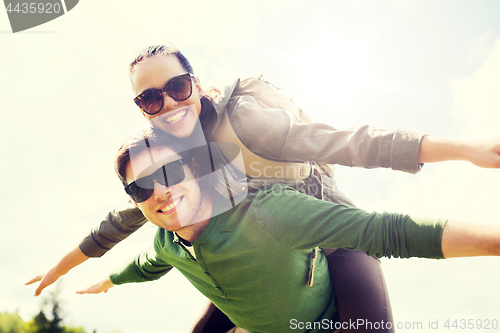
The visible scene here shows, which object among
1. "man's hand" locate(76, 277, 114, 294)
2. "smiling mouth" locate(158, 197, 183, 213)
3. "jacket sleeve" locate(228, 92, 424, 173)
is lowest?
"man's hand" locate(76, 277, 114, 294)

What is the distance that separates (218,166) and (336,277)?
4.06 ft

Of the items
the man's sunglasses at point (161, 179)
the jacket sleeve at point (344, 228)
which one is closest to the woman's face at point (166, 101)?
the man's sunglasses at point (161, 179)

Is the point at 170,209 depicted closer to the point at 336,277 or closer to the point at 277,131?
the point at 277,131

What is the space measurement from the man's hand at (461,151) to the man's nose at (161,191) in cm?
152

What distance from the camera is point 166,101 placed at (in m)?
2.17

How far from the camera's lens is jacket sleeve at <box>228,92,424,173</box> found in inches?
64.0

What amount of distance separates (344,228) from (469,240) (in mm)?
498

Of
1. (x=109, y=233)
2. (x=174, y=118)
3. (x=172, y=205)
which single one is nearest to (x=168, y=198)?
A: (x=172, y=205)

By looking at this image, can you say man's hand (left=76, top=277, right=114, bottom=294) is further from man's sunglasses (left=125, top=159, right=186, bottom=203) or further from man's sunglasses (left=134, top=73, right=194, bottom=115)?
man's sunglasses (left=134, top=73, right=194, bottom=115)

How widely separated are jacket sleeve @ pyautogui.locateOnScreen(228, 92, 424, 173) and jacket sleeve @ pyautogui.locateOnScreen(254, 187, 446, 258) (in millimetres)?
309

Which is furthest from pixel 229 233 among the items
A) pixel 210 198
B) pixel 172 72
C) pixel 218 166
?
pixel 172 72

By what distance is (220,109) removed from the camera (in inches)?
87.7

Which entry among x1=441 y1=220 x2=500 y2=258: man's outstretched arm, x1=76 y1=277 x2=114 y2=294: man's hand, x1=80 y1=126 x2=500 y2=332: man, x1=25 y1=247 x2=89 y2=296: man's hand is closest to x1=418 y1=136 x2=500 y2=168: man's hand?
x1=441 y1=220 x2=500 y2=258: man's outstretched arm

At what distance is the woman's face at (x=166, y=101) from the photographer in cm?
217
